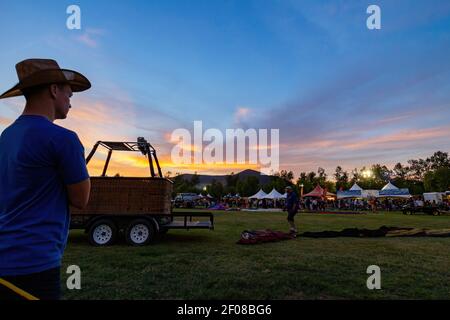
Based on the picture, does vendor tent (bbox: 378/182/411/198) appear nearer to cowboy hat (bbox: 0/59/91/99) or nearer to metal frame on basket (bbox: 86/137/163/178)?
metal frame on basket (bbox: 86/137/163/178)

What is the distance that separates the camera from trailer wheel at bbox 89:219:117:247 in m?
9.34

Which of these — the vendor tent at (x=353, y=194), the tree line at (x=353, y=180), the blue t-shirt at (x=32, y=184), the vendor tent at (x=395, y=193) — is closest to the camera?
the blue t-shirt at (x=32, y=184)

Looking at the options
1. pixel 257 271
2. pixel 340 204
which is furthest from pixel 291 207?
pixel 340 204

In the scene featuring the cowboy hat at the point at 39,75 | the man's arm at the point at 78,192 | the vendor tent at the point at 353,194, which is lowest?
the vendor tent at the point at 353,194

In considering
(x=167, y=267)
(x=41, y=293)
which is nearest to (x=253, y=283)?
(x=167, y=267)

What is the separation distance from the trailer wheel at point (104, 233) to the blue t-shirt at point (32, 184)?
8.12 meters

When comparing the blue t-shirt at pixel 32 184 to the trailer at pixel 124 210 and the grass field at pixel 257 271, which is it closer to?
the grass field at pixel 257 271

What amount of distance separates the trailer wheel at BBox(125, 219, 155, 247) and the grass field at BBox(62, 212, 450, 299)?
314 mm

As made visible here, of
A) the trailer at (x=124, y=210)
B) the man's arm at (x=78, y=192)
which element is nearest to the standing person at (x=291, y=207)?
the trailer at (x=124, y=210)

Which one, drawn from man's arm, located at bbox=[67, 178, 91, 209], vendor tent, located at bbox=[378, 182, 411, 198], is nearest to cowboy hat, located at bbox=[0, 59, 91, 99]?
man's arm, located at bbox=[67, 178, 91, 209]

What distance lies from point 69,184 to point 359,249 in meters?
8.90

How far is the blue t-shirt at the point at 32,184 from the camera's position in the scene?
5.57 ft

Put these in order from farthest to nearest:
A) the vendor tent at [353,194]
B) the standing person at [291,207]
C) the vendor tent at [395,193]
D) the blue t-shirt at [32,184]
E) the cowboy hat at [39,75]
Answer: the vendor tent at [353,194], the vendor tent at [395,193], the standing person at [291,207], the cowboy hat at [39,75], the blue t-shirt at [32,184]

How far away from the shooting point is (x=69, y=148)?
172cm
